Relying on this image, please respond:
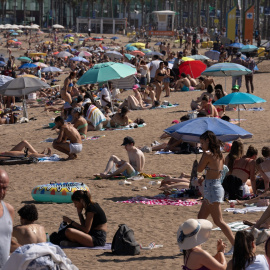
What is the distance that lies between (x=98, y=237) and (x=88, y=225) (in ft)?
0.59

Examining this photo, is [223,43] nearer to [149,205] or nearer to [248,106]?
[248,106]

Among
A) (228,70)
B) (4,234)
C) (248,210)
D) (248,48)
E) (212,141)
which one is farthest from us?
(248,48)

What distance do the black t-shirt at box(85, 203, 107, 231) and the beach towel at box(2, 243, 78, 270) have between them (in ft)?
9.69

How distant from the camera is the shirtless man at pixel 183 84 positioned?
25.1 metres

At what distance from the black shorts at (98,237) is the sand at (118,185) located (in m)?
0.14

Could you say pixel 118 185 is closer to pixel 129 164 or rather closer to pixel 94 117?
pixel 129 164

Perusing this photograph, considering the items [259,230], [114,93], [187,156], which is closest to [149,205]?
[259,230]

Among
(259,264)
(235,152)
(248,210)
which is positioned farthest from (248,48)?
(259,264)

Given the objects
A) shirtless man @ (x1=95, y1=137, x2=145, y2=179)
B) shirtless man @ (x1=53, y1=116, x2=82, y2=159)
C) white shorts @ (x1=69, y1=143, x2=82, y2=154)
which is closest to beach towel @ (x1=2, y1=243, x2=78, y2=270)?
shirtless man @ (x1=95, y1=137, x2=145, y2=179)

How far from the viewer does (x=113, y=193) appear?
1059cm

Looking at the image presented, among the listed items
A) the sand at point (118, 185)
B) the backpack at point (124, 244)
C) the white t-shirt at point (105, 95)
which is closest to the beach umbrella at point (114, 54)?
the sand at point (118, 185)

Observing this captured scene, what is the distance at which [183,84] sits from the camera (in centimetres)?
2516

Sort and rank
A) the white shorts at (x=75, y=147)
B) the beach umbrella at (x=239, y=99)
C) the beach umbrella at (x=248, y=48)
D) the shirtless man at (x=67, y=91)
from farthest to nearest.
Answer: the beach umbrella at (x=248, y=48)
the shirtless man at (x=67, y=91)
the beach umbrella at (x=239, y=99)
the white shorts at (x=75, y=147)

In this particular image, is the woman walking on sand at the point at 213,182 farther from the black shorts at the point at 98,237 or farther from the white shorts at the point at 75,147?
the white shorts at the point at 75,147
